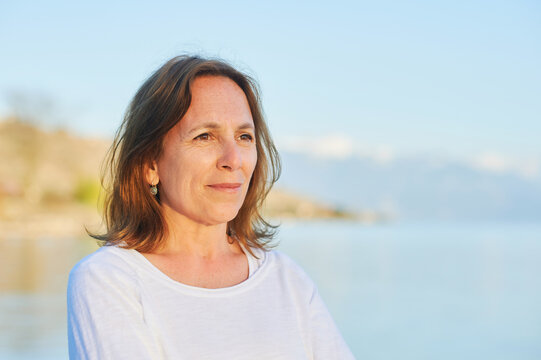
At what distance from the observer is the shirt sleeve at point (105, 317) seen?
47.5 inches

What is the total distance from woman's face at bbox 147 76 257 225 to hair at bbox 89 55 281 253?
27mm

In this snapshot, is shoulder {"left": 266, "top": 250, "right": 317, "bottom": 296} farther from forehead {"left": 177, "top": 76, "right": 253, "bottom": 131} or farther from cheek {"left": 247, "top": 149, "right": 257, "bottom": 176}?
forehead {"left": 177, "top": 76, "right": 253, "bottom": 131}

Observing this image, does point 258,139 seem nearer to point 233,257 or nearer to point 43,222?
point 233,257

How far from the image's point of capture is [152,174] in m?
1.51

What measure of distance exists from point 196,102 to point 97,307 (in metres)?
0.48

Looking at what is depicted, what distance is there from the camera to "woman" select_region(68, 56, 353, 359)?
1.26m

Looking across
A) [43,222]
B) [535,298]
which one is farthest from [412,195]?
[535,298]

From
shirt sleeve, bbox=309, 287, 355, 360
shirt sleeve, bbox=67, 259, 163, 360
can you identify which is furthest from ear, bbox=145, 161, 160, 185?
shirt sleeve, bbox=309, 287, 355, 360

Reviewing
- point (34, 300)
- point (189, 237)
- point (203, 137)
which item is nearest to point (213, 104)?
point (203, 137)

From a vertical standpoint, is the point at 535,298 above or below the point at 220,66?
below

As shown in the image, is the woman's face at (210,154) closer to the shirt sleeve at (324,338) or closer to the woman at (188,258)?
the woman at (188,258)

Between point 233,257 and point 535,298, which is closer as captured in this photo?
point 233,257

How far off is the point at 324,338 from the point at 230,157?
18.3 inches

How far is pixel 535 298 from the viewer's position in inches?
476
